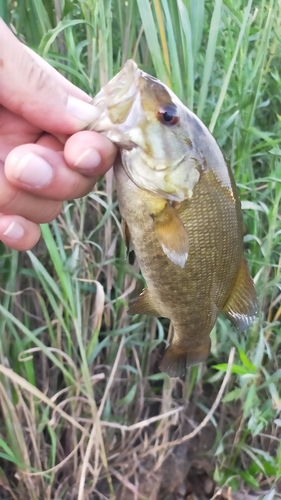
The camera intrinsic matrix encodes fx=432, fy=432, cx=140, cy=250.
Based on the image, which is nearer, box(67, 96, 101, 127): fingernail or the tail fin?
box(67, 96, 101, 127): fingernail

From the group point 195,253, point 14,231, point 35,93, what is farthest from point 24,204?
point 195,253

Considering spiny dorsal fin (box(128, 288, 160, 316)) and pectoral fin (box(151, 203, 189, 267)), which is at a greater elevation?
pectoral fin (box(151, 203, 189, 267))

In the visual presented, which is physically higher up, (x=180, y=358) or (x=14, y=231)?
(x=14, y=231)

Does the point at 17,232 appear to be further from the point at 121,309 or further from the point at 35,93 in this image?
the point at 121,309

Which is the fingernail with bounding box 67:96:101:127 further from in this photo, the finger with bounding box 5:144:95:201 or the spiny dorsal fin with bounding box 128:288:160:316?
the spiny dorsal fin with bounding box 128:288:160:316

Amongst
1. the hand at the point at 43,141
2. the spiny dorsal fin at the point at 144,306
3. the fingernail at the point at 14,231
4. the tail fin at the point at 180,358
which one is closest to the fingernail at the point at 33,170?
the hand at the point at 43,141

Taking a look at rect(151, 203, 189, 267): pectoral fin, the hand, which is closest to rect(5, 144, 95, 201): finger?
the hand

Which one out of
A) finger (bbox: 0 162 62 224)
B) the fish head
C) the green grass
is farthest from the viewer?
the green grass
